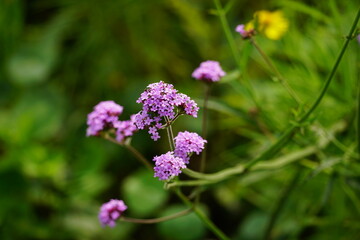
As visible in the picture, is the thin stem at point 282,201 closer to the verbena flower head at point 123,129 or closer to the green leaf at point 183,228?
the green leaf at point 183,228

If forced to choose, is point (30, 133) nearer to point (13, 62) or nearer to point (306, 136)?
point (13, 62)

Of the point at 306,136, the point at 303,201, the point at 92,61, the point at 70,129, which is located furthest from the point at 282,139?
the point at 92,61

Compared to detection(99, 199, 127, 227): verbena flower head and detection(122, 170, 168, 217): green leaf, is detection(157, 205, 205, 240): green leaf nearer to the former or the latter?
detection(122, 170, 168, 217): green leaf

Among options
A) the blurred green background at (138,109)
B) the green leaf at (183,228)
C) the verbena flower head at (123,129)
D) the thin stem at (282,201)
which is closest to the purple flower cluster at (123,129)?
the verbena flower head at (123,129)

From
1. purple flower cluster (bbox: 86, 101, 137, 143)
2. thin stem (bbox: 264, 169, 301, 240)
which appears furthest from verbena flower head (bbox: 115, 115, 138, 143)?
thin stem (bbox: 264, 169, 301, 240)

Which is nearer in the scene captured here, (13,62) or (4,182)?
(4,182)
